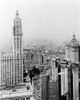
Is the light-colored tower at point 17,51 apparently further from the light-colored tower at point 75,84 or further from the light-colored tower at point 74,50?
the light-colored tower at point 75,84

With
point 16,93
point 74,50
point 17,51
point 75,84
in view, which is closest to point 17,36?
point 17,51

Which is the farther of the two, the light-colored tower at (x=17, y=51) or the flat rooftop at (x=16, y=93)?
the light-colored tower at (x=17, y=51)

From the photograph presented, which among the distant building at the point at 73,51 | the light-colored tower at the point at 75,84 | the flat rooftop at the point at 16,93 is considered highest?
the distant building at the point at 73,51

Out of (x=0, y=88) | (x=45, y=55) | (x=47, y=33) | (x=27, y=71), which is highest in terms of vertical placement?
(x=47, y=33)

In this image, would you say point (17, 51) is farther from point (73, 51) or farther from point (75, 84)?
point (75, 84)

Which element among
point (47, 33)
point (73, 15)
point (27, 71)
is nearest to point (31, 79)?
point (27, 71)

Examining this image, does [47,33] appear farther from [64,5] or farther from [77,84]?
[77,84]

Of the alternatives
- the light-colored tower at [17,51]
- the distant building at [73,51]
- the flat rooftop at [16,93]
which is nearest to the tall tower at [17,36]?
the light-colored tower at [17,51]

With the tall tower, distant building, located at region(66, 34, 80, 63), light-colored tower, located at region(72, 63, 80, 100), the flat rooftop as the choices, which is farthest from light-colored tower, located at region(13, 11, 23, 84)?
light-colored tower, located at region(72, 63, 80, 100)

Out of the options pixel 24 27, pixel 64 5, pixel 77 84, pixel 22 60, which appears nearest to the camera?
pixel 77 84
